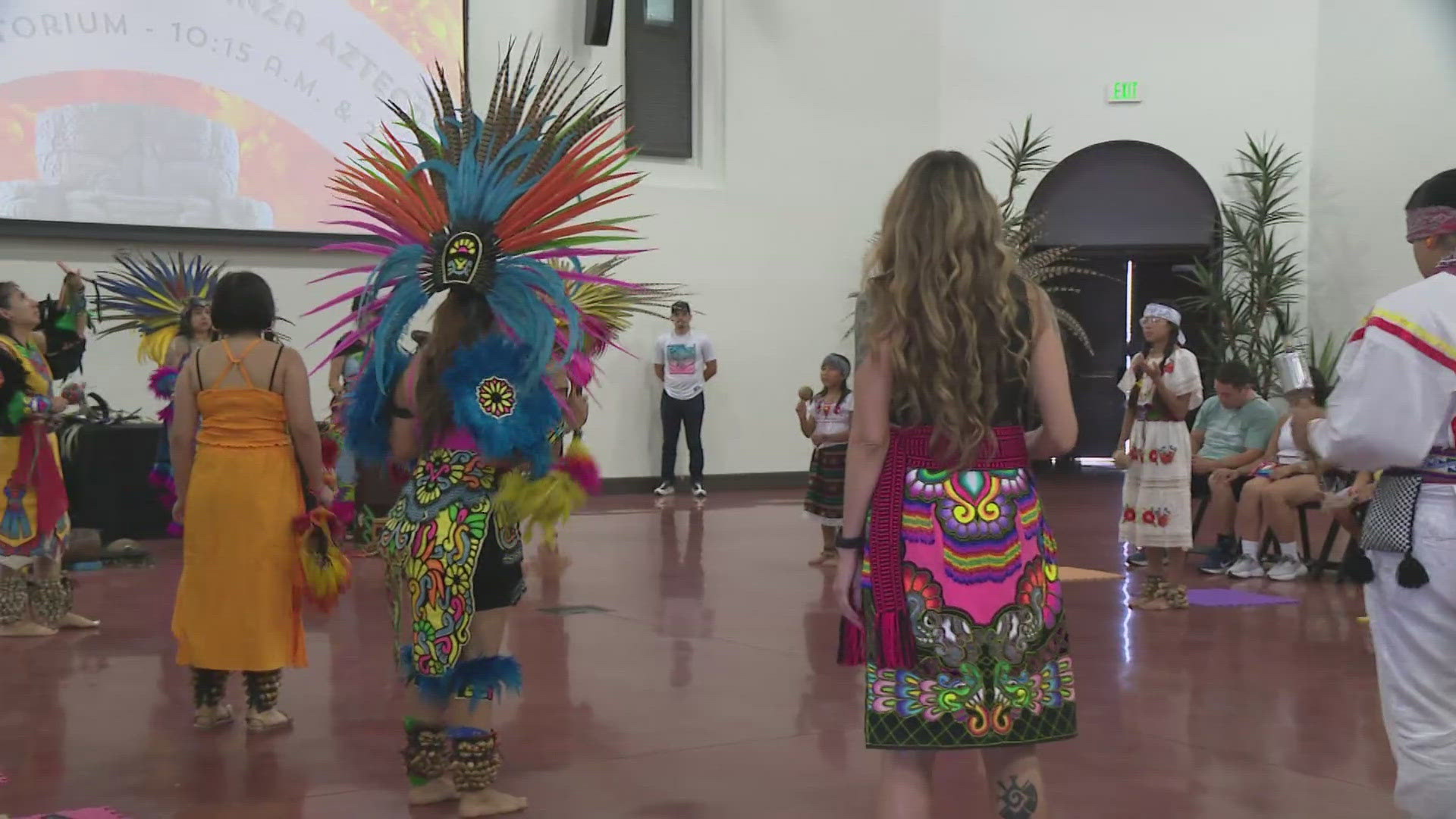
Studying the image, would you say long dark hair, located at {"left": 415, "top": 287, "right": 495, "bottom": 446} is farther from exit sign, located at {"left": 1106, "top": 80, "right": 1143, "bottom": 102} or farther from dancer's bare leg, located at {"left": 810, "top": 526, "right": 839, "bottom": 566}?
exit sign, located at {"left": 1106, "top": 80, "right": 1143, "bottom": 102}

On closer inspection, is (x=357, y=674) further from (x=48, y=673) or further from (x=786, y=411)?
(x=786, y=411)

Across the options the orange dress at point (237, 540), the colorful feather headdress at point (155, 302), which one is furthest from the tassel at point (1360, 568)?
the colorful feather headdress at point (155, 302)

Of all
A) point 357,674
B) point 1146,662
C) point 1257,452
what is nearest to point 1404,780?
point 1146,662

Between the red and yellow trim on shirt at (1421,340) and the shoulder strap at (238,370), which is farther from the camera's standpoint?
the shoulder strap at (238,370)

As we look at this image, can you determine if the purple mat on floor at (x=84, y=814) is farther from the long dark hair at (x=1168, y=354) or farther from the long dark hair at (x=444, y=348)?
the long dark hair at (x=1168, y=354)

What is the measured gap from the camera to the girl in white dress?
673 cm

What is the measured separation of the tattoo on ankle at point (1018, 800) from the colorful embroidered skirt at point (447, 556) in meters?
1.37

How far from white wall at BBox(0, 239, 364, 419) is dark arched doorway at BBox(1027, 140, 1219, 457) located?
22.6 ft

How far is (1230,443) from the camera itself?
28.3 ft

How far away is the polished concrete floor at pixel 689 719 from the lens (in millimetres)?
3779

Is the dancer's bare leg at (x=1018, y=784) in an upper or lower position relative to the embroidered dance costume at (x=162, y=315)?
lower

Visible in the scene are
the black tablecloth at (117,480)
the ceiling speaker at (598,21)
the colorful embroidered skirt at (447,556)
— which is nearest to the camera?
the colorful embroidered skirt at (447,556)

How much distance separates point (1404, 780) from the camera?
279 cm

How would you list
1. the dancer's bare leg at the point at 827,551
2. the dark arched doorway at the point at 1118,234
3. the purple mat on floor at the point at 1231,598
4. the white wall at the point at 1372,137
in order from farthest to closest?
the dark arched doorway at the point at 1118,234, the white wall at the point at 1372,137, the dancer's bare leg at the point at 827,551, the purple mat on floor at the point at 1231,598
